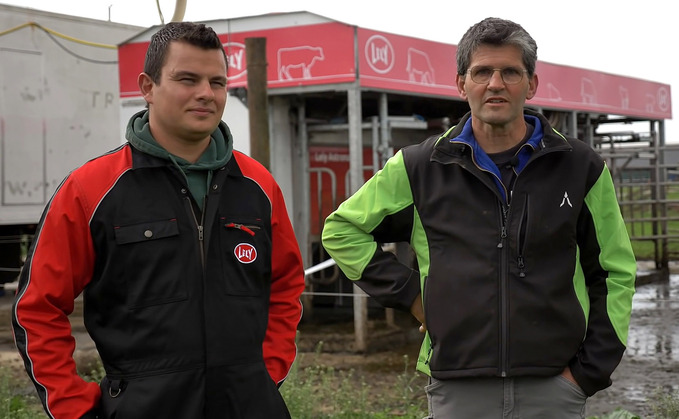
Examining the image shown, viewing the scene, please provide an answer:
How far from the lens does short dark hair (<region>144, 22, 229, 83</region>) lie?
9.39ft

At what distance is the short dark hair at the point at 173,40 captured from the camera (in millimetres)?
2863

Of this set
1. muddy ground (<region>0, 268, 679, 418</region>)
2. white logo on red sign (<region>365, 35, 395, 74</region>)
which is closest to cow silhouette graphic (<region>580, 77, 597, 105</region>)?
muddy ground (<region>0, 268, 679, 418</region>)

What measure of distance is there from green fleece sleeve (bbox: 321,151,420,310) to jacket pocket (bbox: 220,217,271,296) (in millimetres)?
347

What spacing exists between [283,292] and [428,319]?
1.49ft

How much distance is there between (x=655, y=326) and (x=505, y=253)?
9246 mm

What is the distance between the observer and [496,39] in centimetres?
303

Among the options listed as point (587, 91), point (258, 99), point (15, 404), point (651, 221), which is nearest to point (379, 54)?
point (258, 99)

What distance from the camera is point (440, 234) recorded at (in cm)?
302

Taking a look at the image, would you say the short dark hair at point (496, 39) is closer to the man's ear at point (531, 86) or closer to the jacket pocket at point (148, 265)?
the man's ear at point (531, 86)

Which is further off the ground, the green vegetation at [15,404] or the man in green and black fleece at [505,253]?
the man in green and black fleece at [505,253]

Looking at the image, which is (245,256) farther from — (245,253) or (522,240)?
(522,240)

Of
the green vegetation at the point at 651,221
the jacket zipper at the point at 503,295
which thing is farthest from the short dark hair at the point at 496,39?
the green vegetation at the point at 651,221

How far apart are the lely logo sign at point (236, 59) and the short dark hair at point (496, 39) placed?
23.3ft

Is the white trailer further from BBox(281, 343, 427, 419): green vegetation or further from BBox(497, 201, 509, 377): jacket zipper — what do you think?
BBox(497, 201, 509, 377): jacket zipper
